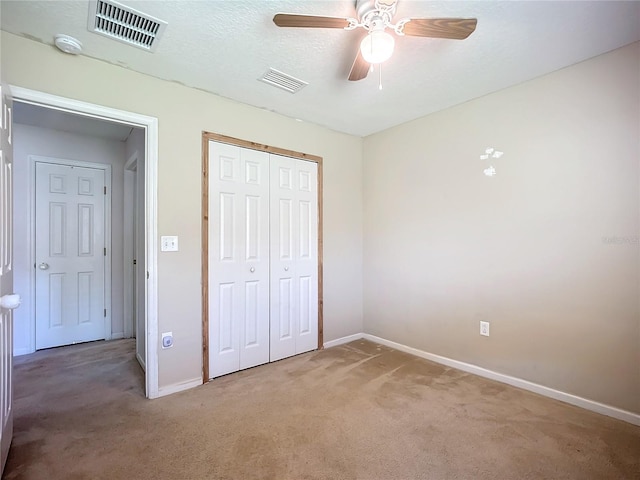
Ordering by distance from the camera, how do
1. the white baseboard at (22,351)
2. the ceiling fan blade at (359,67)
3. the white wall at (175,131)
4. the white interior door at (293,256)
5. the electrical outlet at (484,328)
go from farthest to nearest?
1. the white baseboard at (22,351)
2. the white interior door at (293,256)
3. the electrical outlet at (484,328)
4. the white wall at (175,131)
5. the ceiling fan blade at (359,67)

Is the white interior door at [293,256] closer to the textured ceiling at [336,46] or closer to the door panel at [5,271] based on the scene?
the textured ceiling at [336,46]

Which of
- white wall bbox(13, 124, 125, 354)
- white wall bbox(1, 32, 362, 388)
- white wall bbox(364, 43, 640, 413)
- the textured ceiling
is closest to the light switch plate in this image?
white wall bbox(1, 32, 362, 388)

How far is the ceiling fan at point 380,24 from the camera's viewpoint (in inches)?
59.7

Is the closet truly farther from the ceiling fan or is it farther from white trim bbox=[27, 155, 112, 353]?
white trim bbox=[27, 155, 112, 353]

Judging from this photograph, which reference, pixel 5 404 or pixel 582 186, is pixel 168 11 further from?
pixel 582 186

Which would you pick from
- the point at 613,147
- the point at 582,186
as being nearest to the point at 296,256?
the point at 582,186

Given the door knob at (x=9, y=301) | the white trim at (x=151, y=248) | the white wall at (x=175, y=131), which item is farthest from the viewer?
the white trim at (x=151, y=248)

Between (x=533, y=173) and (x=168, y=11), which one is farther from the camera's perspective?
(x=533, y=173)

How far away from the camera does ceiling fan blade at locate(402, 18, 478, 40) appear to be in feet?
4.92

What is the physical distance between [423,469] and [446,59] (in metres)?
2.54

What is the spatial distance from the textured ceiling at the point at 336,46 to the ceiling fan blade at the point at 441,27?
0.70 feet

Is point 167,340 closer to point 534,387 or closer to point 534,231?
point 534,387

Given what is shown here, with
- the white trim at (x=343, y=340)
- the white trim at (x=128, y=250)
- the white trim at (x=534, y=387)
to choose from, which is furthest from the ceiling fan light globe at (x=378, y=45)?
the white trim at (x=128, y=250)

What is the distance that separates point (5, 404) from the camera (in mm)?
1631
